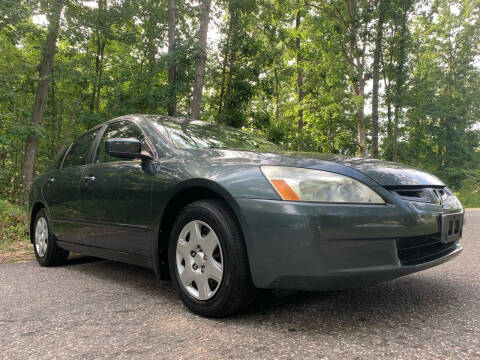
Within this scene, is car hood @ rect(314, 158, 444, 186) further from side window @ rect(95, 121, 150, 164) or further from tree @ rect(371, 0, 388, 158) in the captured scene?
tree @ rect(371, 0, 388, 158)

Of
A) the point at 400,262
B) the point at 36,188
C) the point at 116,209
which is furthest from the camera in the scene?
the point at 36,188

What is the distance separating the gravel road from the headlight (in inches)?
28.6

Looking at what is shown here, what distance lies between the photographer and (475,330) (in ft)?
6.85

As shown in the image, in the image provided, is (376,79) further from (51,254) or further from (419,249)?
(419,249)

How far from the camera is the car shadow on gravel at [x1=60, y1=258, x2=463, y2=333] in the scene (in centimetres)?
226

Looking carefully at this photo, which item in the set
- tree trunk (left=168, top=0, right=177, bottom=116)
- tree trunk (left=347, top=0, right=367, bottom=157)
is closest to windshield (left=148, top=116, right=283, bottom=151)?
tree trunk (left=168, top=0, right=177, bottom=116)

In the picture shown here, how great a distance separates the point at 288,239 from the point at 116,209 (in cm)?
165

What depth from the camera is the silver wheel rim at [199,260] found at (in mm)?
2371

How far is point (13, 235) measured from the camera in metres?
6.19

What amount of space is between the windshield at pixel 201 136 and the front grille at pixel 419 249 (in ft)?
4.54

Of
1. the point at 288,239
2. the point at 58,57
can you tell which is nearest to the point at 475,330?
the point at 288,239

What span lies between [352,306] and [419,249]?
1.91 ft

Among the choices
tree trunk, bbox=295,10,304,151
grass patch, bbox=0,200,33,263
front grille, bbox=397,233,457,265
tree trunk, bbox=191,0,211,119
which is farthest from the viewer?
tree trunk, bbox=295,10,304,151

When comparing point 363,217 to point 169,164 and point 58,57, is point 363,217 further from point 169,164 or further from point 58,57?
point 58,57
